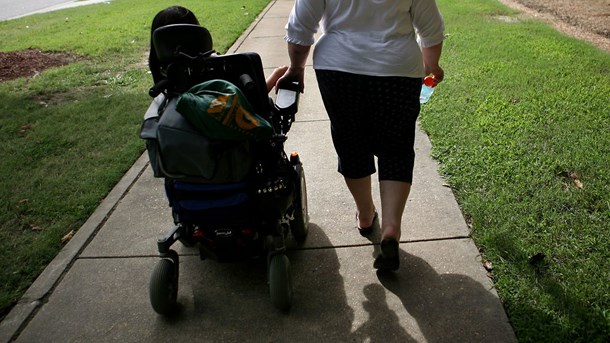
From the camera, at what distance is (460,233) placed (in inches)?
129

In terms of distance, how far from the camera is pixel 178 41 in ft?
9.07

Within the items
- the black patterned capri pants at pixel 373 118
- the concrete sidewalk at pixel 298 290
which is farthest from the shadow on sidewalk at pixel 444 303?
the black patterned capri pants at pixel 373 118

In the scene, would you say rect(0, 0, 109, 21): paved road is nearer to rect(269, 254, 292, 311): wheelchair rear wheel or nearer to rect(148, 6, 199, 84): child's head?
rect(148, 6, 199, 84): child's head

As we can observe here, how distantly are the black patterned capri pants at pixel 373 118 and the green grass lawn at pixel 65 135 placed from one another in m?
2.01

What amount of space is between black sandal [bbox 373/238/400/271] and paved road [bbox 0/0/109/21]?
15.4 meters

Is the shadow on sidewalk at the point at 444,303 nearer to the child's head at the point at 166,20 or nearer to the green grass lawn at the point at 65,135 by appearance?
the child's head at the point at 166,20

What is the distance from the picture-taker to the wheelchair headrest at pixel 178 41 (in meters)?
2.72

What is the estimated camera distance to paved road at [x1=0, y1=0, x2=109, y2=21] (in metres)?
15.6

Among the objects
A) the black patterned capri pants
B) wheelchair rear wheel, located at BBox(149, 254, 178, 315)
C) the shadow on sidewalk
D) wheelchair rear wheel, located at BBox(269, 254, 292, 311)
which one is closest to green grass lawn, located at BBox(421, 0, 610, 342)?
the shadow on sidewalk

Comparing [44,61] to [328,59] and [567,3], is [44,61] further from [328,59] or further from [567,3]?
[567,3]

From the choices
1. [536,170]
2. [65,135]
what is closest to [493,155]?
[536,170]

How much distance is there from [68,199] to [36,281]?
103 centimetres

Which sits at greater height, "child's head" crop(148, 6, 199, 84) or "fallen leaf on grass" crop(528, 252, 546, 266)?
"child's head" crop(148, 6, 199, 84)

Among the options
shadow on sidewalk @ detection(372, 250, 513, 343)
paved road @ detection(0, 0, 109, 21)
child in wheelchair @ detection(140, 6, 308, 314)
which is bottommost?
paved road @ detection(0, 0, 109, 21)
